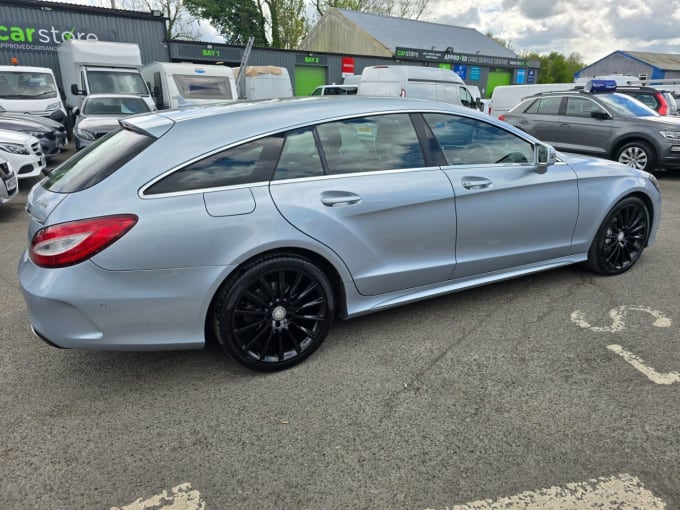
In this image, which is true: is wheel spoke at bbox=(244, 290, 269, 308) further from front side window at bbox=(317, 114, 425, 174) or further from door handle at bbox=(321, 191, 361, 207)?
front side window at bbox=(317, 114, 425, 174)

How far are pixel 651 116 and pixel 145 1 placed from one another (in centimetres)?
3253

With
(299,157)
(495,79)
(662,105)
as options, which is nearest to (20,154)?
(299,157)

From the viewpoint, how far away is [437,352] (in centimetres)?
301

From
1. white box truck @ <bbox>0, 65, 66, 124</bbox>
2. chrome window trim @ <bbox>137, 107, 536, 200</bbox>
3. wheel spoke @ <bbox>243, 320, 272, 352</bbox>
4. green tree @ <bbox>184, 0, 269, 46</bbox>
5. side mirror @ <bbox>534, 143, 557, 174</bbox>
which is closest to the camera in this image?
chrome window trim @ <bbox>137, 107, 536, 200</bbox>

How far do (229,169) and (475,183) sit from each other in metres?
1.63

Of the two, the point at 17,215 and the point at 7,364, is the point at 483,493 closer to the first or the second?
the point at 7,364

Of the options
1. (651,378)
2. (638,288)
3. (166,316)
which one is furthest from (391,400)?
(638,288)

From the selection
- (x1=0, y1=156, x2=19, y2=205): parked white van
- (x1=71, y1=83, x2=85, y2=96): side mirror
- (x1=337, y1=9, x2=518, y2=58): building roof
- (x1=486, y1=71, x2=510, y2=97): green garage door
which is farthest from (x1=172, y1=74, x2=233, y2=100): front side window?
(x1=486, y1=71, x2=510, y2=97): green garage door

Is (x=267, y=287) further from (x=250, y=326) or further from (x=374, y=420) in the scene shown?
(x=374, y=420)

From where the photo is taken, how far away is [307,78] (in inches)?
988

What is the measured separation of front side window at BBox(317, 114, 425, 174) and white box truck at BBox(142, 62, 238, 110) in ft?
39.1

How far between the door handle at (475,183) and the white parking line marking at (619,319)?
1.16m

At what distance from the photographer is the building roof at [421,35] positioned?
111 ft

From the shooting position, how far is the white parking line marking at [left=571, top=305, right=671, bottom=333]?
10.8ft
